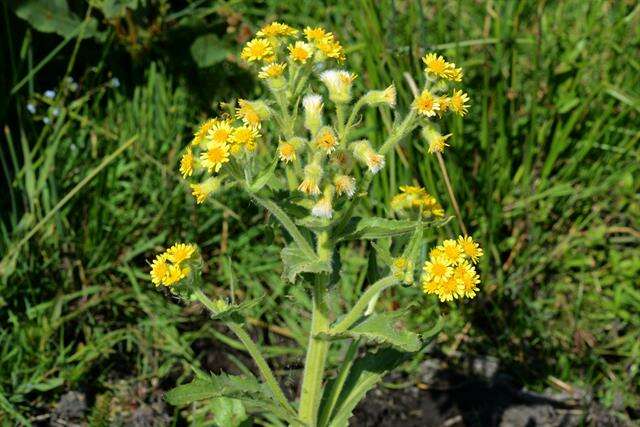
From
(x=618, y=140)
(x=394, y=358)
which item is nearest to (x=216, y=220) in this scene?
(x=394, y=358)

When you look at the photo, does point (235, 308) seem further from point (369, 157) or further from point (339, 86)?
point (339, 86)

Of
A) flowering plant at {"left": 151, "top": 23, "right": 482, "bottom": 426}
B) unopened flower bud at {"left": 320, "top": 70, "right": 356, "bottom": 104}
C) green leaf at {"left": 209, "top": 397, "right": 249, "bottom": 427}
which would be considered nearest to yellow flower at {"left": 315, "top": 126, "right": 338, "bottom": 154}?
flowering plant at {"left": 151, "top": 23, "right": 482, "bottom": 426}

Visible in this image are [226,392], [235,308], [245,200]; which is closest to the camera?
[235,308]

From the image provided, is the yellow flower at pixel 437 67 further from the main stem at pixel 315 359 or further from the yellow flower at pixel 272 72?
the main stem at pixel 315 359

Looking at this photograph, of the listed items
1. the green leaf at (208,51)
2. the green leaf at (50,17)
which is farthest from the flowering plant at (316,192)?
the green leaf at (50,17)

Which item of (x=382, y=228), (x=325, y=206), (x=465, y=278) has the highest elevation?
(x=325, y=206)

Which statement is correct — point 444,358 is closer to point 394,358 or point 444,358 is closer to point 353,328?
point 394,358

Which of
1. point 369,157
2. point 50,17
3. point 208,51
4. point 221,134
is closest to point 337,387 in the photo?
point 369,157

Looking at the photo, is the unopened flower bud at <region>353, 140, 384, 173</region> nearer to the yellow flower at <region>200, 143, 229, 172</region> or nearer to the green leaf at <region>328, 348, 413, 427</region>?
the yellow flower at <region>200, 143, 229, 172</region>
